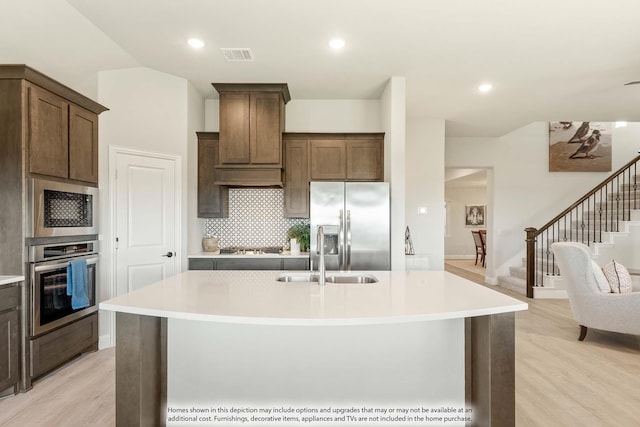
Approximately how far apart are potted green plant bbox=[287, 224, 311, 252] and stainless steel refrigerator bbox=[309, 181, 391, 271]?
44cm

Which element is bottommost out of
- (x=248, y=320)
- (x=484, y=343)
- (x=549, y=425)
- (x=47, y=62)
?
(x=549, y=425)

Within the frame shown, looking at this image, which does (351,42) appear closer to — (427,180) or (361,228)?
(361,228)

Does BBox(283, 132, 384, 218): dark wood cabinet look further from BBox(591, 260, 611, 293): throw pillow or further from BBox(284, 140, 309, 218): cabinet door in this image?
BBox(591, 260, 611, 293): throw pillow

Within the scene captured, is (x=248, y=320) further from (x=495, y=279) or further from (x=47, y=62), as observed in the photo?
(x=495, y=279)

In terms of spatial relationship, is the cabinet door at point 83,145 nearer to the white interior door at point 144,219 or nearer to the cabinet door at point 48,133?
the cabinet door at point 48,133

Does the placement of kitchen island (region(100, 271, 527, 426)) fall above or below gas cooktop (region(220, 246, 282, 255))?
below

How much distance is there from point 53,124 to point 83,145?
406 mm

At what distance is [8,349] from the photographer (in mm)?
2680

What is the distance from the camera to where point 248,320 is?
1.59m

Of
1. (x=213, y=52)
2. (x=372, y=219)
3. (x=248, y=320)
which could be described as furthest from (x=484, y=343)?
(x=213, y=52)

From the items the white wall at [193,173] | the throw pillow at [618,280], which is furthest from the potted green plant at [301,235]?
the throw pillow at [618,280]

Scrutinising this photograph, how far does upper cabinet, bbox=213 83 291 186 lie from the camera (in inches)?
178

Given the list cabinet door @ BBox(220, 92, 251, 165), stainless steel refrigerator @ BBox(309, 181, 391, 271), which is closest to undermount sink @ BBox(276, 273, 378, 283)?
stainless steel refrigerator @ BBox(309, 181, 391, 271)

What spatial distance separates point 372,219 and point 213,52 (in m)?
2.38
